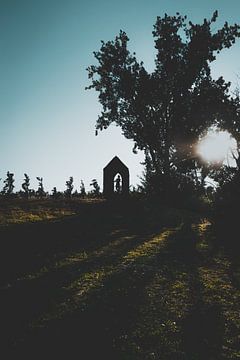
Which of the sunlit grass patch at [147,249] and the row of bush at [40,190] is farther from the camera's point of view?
the row of bush at [40,190]

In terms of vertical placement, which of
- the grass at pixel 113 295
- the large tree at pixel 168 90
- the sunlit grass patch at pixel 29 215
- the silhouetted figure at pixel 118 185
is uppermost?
the large tree at pixel 168 90

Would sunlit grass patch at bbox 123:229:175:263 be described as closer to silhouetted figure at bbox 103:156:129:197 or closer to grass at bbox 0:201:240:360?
grass at bbox 0:201:240:360

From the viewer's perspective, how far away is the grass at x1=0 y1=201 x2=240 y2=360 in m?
4.74

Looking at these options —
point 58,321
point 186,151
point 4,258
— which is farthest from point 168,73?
point 58,321

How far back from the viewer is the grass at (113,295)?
4741 millimetres

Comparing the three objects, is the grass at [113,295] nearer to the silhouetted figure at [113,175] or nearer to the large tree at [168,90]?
the silhouetted figure at [113,175]

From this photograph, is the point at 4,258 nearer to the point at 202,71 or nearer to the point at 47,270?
the point at 47,270

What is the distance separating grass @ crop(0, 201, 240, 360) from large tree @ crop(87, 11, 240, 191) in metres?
22.3

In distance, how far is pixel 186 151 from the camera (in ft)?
120

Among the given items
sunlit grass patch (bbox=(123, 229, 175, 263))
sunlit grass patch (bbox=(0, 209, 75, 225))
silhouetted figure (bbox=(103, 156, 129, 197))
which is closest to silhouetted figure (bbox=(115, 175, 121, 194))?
silhouetted figure (bbox=(103, 156, 129, 197))

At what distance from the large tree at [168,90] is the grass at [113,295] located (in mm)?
22270

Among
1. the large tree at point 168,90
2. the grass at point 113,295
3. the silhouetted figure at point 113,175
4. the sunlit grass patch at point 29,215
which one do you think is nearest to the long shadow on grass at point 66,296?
the grass at point 113,295

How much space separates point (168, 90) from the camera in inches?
1344

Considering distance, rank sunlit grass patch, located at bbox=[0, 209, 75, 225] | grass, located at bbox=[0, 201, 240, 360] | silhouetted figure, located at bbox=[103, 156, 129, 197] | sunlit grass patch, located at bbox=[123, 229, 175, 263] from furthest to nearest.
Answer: silhouetted figure, located at bbox=[103, 156, 129, 197]
sunlit grass patch, located at bbox=[0, 209, 75, 225]
sunlit grass patch, located at bbox=[123, 229, 175, 263]
grass, located at bbox=[0, 201, 240, 360]
